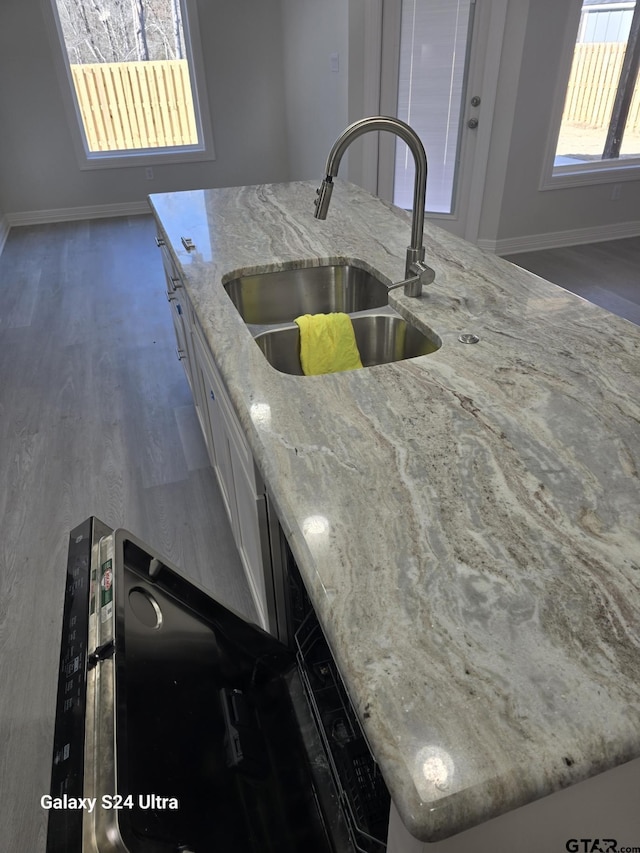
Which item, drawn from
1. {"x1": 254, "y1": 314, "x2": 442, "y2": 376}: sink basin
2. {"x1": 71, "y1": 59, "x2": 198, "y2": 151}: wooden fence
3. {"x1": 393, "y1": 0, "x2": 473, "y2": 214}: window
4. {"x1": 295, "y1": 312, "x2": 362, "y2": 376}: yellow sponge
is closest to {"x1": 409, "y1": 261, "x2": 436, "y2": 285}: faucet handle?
{"x1": 254, "y1": 314, "x2": 442, "y2": 376}: sink basin

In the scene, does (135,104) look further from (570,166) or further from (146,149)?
(570,166)

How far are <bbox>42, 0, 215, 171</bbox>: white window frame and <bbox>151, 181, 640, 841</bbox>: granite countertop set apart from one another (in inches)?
198

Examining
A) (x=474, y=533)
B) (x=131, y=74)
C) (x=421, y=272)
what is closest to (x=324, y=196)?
(x=421, y=272)

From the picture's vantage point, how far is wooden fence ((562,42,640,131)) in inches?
165

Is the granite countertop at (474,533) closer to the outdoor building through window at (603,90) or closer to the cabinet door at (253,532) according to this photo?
the cabinet door at (253,532)

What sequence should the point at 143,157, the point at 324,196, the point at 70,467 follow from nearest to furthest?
1. the point at 324,196
2. the point at 70,467
3. the point at 143,157

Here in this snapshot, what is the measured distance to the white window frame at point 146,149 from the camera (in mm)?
5035

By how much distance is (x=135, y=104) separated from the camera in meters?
5.58

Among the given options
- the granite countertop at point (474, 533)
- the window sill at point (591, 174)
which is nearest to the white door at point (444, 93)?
the window sill at point (591, 174)

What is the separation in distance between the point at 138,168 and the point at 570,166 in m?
4.01

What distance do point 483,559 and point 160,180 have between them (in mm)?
6027

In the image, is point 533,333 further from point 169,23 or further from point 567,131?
point 169,23

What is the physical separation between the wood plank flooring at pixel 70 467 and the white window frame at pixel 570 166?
3.11m

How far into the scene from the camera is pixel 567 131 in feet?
14.7
